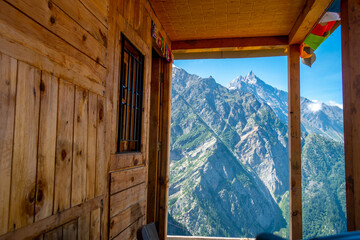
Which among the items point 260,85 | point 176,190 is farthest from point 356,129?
point 260,85

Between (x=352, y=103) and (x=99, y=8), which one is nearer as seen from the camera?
(x=99, y=8)

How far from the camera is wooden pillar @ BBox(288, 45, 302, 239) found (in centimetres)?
312

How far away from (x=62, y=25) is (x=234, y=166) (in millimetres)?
43669

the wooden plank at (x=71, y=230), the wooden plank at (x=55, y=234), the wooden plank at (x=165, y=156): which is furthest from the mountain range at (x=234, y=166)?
the wooden plank at (x=55, y=234)

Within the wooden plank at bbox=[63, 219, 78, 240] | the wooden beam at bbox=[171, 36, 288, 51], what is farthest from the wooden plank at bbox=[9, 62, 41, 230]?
the wooden beam at bbox=[171, 36, 288, 51]

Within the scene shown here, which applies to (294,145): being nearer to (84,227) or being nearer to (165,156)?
(165,156)

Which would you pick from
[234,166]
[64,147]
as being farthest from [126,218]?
[234,166]

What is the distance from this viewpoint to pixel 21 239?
91 cm

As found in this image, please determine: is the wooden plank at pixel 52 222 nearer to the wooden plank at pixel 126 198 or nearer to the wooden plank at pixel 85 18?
the wooden plank at pixel 126 198

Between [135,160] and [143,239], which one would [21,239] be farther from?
[135,160]

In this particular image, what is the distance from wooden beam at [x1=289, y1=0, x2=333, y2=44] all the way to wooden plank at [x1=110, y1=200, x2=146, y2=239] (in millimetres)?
2453

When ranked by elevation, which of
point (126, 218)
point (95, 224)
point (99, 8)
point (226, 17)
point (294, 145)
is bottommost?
point (126, 218)

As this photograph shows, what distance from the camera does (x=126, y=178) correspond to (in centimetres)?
201

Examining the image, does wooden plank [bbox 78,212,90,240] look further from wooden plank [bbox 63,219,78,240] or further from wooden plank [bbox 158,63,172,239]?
wooden plank [bbox 158,63,172,239]
